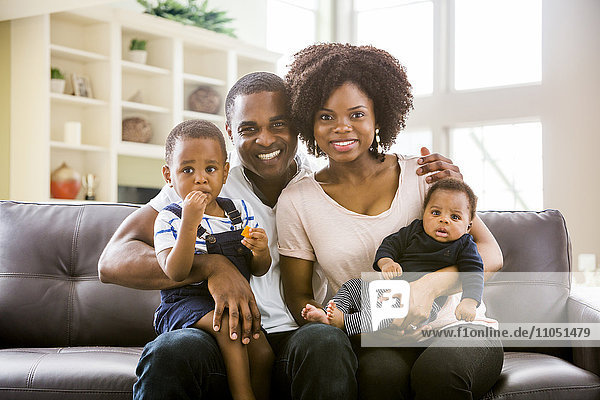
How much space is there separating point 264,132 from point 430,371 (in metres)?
0.79

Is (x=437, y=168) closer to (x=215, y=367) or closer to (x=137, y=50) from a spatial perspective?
(x=215, y=367)

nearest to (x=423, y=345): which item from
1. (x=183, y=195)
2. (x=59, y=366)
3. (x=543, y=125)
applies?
(x=183, y=195)

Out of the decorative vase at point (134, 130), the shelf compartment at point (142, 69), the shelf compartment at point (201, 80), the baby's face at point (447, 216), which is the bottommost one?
the baby's face at point (447, 216)

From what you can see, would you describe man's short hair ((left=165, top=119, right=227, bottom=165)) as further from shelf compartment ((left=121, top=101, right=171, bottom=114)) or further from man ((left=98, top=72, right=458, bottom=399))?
shelf compartment ((left=121, top=101, right=171, bottom=114))

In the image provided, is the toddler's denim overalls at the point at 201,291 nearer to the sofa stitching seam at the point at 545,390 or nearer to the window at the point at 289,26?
the sofa stitching seam at the point at 545,390

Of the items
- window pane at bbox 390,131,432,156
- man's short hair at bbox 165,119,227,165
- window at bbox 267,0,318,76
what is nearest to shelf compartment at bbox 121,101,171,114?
window at bbox 267,0,318,76

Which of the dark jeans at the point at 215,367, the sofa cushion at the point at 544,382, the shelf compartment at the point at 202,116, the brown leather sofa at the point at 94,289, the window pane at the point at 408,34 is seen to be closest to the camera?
the dark jeans at the point at 215,367

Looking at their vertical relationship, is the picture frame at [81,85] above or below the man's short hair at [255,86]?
above

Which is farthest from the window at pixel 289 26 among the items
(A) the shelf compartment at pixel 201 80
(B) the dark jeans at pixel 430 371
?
(B) the dark jeans at pixel 430 371

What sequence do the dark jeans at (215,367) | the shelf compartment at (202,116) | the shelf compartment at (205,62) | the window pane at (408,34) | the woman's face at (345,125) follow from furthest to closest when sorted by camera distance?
the window pane at (408,34) → the shelf compartment at (205,62) → the shelf compartment at (202,116) → the woman's face at (345,125) → the dark jeans at (215,367)

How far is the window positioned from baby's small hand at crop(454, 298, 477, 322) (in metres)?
6.22

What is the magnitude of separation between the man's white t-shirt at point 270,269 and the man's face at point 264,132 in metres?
0.08

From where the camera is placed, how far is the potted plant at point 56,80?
18.4ft

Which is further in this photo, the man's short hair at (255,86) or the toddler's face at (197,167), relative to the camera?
the man's short hair at (255,86)
